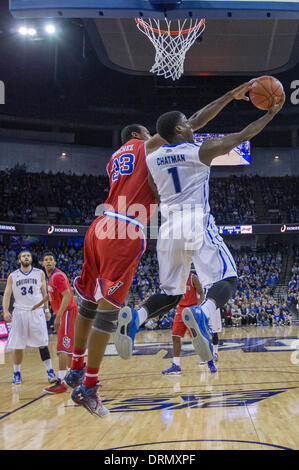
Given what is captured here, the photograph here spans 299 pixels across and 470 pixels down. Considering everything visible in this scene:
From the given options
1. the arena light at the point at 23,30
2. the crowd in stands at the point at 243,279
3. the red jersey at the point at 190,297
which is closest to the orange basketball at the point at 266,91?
the red jersey at the point at 190,297

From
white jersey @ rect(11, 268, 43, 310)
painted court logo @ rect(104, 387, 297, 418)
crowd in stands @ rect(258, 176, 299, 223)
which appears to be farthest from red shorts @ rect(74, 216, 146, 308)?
crowd in stands @ rect(258, 176, 299, 223)

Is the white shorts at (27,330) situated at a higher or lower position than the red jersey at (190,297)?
lower

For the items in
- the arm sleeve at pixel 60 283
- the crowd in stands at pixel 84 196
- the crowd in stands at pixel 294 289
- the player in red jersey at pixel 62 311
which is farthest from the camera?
the crowd in stands at pixel 84 196

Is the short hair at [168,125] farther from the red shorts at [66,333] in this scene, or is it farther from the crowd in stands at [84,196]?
the crowd in stands at [84,196]

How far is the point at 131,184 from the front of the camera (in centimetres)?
359

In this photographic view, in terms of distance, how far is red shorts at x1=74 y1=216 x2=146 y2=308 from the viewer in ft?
10.7

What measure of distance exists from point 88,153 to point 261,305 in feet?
50.0

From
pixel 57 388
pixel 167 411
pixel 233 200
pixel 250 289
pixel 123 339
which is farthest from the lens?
pixel 233 200

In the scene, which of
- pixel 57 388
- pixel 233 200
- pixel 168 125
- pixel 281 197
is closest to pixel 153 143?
pixel 168 125

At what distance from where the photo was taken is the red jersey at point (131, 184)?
3508mm

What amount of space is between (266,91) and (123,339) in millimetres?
2426

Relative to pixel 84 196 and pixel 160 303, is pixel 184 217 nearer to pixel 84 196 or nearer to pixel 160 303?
pixel 160 303

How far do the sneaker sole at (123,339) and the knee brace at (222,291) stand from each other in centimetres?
73

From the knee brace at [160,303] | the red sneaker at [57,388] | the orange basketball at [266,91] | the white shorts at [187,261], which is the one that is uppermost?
the orange basketball at [266,91]
